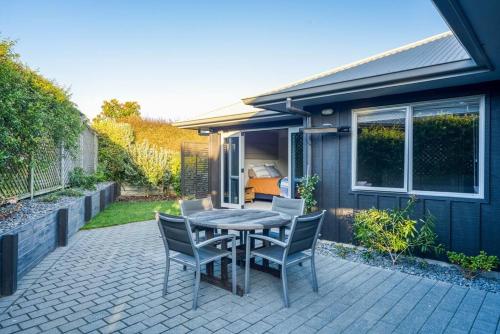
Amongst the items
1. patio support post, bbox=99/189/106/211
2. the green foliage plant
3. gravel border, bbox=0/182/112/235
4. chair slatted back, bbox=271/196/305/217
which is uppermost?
chair slatted back, bbox=271/196/305/217

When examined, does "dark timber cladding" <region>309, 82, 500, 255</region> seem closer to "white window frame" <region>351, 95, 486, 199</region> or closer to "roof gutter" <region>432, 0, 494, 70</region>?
"white window frame" <region>351, 95, 486, 199</region>

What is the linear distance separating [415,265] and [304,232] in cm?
219

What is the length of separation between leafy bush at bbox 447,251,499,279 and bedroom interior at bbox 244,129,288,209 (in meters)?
5.44

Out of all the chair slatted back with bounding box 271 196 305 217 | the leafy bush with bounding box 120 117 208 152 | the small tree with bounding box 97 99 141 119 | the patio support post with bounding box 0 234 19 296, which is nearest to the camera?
the patio support post with bounding box 0 234 19 296

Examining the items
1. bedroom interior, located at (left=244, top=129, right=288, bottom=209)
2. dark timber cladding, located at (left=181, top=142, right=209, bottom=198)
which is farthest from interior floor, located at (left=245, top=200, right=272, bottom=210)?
dark timber cladding, located at (left=181, top=142, right=209, bottom=198)

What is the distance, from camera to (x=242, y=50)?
1059 centimetres

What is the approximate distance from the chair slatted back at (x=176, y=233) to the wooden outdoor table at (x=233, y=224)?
1.11ft

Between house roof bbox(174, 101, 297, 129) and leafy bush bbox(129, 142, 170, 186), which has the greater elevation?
house roof bbox(174, 101, 297, 129)

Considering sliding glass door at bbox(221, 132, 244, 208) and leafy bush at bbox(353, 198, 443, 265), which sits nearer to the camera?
leafy bush at bbox(353, 198, 443, 265)

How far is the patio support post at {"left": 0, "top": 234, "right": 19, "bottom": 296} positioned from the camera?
3064 millimetres

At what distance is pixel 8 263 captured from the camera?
3.09 metres

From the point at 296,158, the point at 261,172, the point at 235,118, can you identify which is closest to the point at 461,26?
the point at 296,158

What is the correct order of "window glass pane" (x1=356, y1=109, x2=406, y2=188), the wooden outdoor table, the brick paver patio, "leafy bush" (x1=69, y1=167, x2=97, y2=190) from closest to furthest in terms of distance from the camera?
1. the brick paver patio
2. the wooden outdoor table
3. "window glass pane" (x1=356, y1=109, x2=406, y2=188)
4. "leafy bush" (x1=69, y1=167, x2=97, y2=190)

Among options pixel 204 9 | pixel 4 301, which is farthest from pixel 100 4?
pixel 4 301
